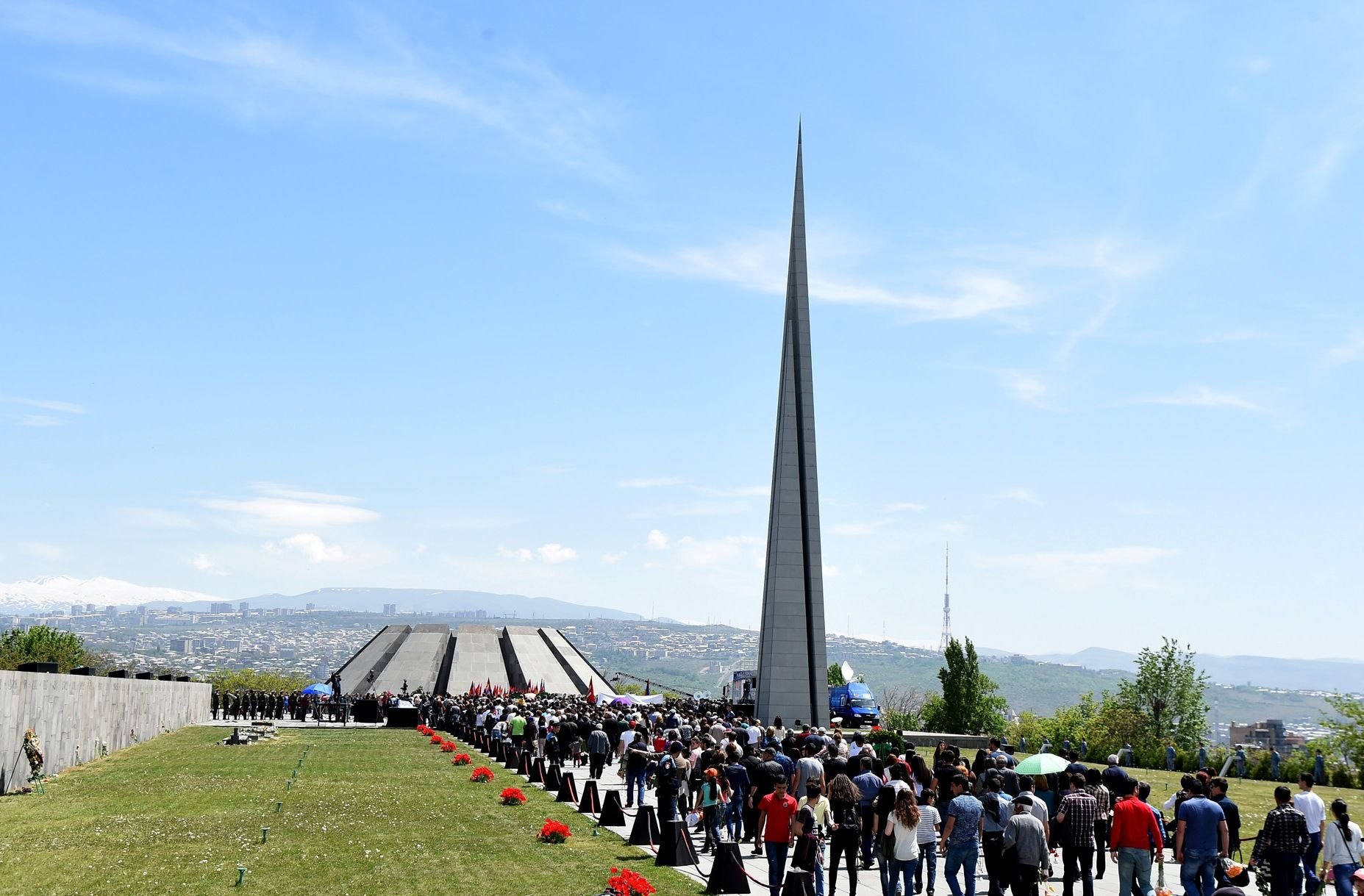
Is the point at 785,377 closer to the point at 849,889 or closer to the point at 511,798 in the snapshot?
the point at 511,798

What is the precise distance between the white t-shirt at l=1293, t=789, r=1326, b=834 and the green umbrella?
3.43 m

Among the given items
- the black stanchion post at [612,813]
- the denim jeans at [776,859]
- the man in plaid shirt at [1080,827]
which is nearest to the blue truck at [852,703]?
the black stanchion post at [612,813]

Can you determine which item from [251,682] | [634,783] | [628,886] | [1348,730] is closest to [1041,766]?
[628,886]

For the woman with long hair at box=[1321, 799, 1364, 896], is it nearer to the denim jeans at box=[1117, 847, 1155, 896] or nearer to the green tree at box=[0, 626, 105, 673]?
the denim jeans at box=[1117, 847, 1155, 896]

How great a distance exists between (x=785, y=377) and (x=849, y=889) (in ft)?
131

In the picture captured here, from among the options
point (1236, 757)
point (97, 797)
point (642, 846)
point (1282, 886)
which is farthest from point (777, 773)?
point (1236, 757)

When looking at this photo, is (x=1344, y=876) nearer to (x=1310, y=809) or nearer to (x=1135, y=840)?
(x=1310, y=809)

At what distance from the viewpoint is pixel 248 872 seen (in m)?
16.9

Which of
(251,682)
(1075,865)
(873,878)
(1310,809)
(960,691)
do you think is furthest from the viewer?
(251,682)

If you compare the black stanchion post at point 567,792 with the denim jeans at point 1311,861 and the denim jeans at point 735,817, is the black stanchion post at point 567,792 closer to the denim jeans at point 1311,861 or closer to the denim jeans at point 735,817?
the denim jeans at point 735,817

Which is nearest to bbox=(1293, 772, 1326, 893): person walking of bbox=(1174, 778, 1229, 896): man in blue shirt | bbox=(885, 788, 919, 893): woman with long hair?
bbox=(1174, 778, 1229, 896): man in blue shirt

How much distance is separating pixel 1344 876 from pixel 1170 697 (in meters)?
57.1

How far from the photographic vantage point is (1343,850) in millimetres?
13930

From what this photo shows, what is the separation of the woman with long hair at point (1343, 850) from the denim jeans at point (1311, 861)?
16 cm
